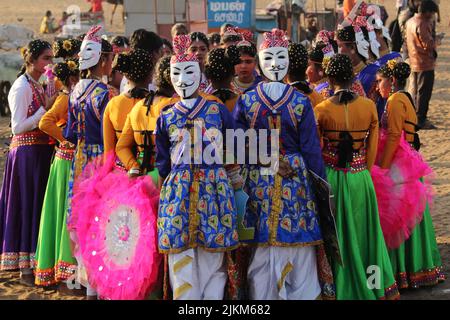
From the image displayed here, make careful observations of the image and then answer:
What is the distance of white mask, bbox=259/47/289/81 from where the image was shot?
566cm

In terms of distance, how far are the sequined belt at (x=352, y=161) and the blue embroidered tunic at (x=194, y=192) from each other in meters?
0.94

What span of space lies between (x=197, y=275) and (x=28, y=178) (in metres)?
2.14

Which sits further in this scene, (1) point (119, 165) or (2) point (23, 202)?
(2) point (23, 202)

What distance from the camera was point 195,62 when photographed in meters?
5.49

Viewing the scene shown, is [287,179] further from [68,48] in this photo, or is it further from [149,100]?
[68,48]

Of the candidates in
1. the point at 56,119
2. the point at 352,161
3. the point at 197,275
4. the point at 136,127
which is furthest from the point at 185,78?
the point at 56,119

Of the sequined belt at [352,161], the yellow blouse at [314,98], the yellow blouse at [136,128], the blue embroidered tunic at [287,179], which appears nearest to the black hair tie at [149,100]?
the yellow blouse at [136,128]

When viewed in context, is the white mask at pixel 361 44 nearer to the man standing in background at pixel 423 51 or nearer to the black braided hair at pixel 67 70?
the black braided hair at pixel 67 70

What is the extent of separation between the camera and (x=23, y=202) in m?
6.91

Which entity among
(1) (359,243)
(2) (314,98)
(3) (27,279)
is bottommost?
(3) (27,279)

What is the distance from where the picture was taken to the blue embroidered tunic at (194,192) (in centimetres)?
529

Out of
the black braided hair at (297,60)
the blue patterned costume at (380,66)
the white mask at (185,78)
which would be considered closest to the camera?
the white mask at (185,78)

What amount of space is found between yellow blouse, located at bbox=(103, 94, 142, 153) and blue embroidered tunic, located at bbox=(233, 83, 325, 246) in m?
0.81

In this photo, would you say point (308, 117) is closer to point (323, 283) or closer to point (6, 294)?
point (323, 283)
